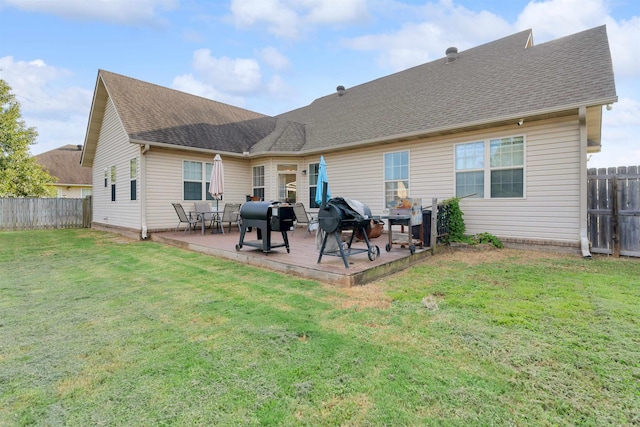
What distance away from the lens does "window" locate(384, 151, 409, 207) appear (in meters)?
8.73

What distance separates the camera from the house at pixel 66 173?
2333 cm

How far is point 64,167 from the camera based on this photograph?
79.8ft

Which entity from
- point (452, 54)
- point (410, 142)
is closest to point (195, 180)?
point (410, 142)

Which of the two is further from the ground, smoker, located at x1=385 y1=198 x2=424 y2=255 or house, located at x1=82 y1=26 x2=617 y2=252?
house, located at x1=82 y1=26 x2=617 y2=252

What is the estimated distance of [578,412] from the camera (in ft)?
5.61

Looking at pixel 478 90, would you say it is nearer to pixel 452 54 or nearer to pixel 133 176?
pixel 452 54

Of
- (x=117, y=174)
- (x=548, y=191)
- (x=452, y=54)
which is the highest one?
(x=452, y=54)

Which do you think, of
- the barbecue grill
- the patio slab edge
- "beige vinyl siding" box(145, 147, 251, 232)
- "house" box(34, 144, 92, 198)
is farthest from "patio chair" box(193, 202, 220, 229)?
"house" box(34, 144, 92, 198)

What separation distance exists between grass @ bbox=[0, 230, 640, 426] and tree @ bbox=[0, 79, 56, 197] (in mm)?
19391

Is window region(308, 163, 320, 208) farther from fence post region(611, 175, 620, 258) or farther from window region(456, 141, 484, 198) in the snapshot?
fence post region(611, 175, 620, 258)

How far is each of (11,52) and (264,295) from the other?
75.1ft

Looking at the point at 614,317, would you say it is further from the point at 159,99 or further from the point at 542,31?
the point at 159,99

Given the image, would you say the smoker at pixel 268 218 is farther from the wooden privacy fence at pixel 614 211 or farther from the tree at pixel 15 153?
the tree at pixel 15 153

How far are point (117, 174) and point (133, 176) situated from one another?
1.75m
